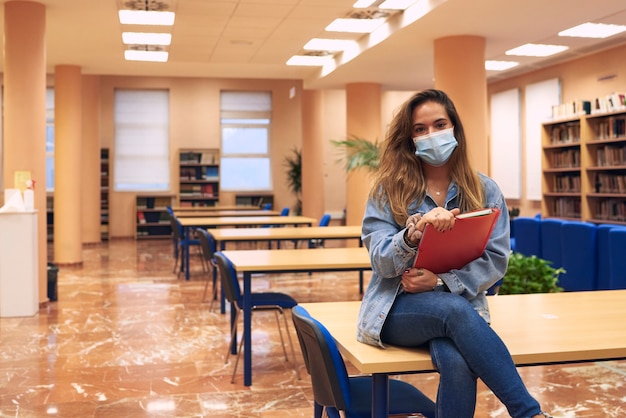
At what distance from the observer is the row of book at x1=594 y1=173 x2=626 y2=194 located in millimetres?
10445

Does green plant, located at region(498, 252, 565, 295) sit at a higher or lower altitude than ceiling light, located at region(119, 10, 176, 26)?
lower

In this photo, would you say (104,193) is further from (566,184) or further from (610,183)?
(610,183)

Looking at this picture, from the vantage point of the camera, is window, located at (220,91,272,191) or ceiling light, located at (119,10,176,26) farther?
window, located at (220,91,272,191)

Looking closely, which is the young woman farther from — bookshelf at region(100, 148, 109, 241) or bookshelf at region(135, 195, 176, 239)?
bookshelf at region(100, 148, 109, 241)

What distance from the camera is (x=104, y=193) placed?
56.7 ft

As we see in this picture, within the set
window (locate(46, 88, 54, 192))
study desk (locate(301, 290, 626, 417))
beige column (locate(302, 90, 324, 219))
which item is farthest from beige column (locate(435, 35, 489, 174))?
window (locate(46, 88, 54, 192))

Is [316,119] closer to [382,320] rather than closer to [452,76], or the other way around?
[452,76]

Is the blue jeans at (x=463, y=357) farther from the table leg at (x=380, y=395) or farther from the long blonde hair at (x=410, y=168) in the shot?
the long blonde hair at (x=410, y=168)

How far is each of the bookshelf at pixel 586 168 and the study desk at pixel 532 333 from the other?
794 cm

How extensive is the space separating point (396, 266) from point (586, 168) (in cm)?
969

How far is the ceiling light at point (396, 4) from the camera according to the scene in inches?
325

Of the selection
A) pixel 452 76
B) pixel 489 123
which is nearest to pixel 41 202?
pixel 452 76

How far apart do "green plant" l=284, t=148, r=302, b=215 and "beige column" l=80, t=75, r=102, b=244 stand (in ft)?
15.5

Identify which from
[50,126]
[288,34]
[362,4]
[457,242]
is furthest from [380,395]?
[50,126]
